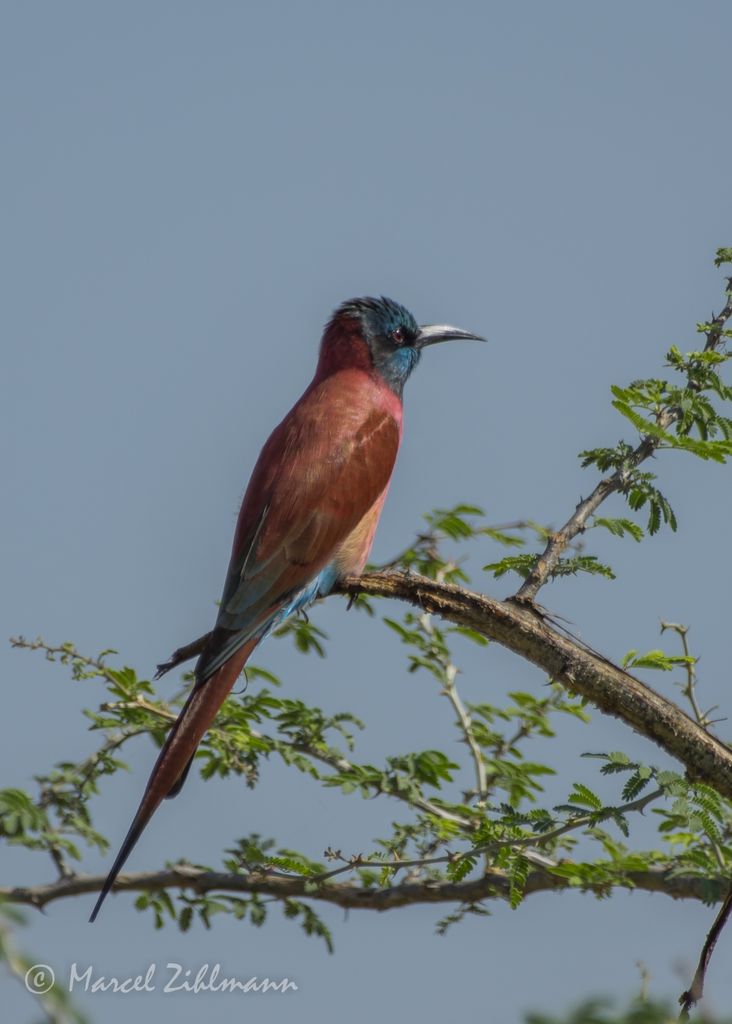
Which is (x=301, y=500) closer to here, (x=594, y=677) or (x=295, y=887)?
(x=295, y=887)

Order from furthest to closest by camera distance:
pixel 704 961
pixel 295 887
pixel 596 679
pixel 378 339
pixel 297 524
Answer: pixel 378 339
pixel 297 524
pixel 295 887
pixel 596 679
pixel 704 961

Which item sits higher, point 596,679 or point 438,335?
point 438,335

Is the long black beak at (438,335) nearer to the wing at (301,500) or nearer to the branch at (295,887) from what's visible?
the wing at (301,500)

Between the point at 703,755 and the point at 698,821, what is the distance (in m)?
0.24

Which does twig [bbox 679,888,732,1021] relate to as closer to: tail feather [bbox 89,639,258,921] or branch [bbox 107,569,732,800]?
branch [bbox 107,569,732,800]

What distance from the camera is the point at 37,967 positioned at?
4.73 ft

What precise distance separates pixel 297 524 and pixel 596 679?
191 cm

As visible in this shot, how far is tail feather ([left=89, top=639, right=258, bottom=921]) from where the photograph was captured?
396 cm

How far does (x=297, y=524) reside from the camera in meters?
4.98

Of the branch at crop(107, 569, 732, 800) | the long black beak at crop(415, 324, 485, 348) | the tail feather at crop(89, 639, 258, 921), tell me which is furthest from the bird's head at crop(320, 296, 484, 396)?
the branch at crop(107, 569, 732, 800)

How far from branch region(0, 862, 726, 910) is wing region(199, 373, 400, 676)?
31.0 inches

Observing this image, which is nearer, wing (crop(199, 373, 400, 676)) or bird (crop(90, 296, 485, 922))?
bird (crop(90, 296, 485, 922))

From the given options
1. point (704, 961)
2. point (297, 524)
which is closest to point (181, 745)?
point (297, 524)

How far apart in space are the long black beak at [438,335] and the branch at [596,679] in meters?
2.82
